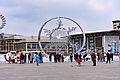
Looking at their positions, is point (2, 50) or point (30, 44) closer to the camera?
point (30, 44)

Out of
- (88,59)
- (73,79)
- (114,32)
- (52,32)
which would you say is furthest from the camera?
(114,32)

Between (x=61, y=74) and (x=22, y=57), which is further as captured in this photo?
(x=22, y=57)

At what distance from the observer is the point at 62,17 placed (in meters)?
57.7

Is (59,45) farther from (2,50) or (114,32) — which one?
(2,50)

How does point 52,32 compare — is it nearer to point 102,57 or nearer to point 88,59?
point 88,59

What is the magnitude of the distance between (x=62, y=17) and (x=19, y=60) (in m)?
18.1

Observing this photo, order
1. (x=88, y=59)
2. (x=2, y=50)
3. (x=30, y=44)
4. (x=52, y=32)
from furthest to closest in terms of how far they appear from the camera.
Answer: (x=2, y=50)
(x=30, y=44)
(x=52, y=32)
(x=88, y=59)

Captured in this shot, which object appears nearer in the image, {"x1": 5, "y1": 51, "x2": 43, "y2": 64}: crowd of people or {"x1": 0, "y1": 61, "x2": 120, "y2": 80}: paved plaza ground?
{"x1": 0, "y1": 61, "x2": 120, "y2": 80}: paved plaza ground

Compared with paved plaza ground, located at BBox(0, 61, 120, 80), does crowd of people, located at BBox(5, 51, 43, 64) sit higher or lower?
higher

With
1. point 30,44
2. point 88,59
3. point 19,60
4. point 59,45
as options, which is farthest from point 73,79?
point 30,44

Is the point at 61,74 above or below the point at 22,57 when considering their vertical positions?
below

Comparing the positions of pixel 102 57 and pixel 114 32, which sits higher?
pixel 114 32

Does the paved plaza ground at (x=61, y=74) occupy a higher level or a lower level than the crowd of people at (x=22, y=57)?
lower

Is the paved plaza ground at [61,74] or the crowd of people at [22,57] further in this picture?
the crowd of people at [22,57]
